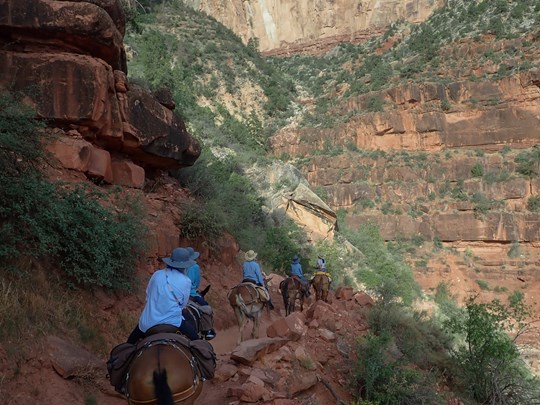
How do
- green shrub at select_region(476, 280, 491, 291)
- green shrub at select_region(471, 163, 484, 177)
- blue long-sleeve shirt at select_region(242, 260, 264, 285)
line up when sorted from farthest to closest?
green shrub at select_region(471, 163, 484, 177) < green shrub at select_region(476, 280, 491, 291) < blue long-sleeve shirt at select_region(242, 260, 264, 285)

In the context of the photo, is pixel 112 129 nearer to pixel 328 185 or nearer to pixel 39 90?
pixel 39 90

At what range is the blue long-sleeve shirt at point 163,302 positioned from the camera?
14.5ft

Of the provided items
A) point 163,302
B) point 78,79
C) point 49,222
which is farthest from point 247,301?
point 78,79

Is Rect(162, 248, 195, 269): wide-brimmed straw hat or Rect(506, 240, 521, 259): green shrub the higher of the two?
Rect(162, 248, 195, 269): wide-brimmed straw hat

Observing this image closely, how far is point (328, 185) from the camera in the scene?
43.4 metres

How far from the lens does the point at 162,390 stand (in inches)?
150

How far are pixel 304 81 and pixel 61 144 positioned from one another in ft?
182

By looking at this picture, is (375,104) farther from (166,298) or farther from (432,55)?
(166,298)

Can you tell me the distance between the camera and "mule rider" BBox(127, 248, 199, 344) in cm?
441

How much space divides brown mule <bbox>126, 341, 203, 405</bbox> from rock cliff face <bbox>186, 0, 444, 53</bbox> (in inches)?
2896

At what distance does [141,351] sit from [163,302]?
543 millimetres

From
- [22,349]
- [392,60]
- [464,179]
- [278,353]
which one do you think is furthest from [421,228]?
[22,349]

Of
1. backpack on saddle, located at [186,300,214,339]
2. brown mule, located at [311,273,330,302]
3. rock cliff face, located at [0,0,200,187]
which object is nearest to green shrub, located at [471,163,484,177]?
brown mule, located at [311,273,330,302]

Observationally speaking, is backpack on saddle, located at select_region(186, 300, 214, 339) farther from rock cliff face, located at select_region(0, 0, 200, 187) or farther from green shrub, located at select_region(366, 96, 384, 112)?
green shrub, located at select_region(366, 96, 384, 112)
